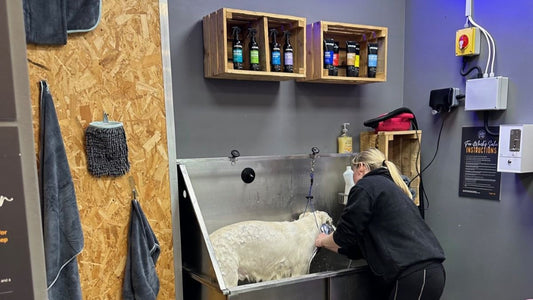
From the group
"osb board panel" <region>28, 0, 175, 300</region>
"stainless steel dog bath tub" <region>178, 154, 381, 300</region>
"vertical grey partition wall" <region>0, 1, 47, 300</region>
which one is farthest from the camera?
"stainless steel dog bath tub" <region>178, 154, 381, 300</region>

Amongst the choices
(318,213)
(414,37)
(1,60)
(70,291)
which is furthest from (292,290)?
(414,37)

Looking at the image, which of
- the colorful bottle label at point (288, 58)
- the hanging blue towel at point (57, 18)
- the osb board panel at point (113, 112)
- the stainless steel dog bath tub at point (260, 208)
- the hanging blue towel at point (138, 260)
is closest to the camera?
the hanging blue towel at point (57, 18)

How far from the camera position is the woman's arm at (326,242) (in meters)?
2.18

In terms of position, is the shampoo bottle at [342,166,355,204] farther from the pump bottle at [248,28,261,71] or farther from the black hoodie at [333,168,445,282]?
the pump bottle at [248,28,261,71]

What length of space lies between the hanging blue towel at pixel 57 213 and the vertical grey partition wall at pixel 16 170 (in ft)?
3.64

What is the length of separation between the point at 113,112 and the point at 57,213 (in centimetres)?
49

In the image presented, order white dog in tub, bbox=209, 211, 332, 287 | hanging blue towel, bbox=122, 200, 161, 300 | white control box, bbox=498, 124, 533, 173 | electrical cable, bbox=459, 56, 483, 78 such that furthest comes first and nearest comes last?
1. electrical cable, bbox=459, 56, 483, 78
2. white control box, bbox=498, 124, 533, 173
3. white dog in tub, bbox=209, 211, 332, 287
4. hanging blue towel, bbox=122, 200, 161, 300

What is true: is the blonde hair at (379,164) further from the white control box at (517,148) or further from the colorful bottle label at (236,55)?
the colorful bottle label at (236,55)

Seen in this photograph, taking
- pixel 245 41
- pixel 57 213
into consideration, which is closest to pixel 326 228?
pixel 245 41

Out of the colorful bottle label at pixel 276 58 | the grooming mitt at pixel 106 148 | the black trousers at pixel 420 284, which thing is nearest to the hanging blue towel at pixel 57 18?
the grooming mitt at pixel 106 148

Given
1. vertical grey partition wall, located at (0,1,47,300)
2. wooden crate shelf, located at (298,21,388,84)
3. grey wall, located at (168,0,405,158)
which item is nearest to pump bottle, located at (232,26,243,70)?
grey wall, located at (168,0,405,158)

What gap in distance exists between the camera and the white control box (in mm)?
2174

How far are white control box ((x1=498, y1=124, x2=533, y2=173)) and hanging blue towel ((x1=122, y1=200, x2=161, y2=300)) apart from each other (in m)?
2.08

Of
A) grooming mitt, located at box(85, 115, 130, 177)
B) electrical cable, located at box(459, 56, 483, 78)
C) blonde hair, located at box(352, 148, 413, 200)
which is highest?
electrical cable, located at box(459, 56, 483, 78)
